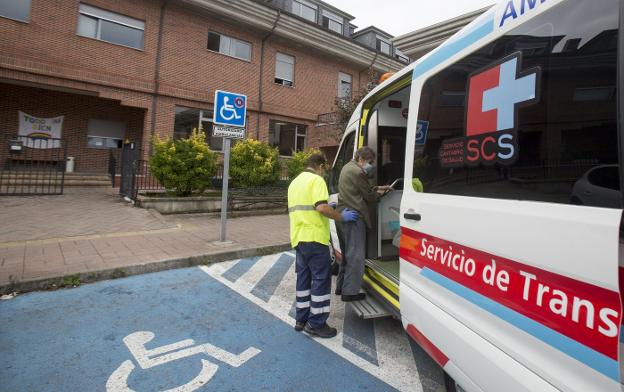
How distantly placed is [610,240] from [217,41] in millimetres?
15559

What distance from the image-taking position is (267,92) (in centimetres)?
1560

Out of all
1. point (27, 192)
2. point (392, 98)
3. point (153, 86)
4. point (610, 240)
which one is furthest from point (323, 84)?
point (610, 240)

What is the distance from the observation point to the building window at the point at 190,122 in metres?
Result: 13.7

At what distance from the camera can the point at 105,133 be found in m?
13.6

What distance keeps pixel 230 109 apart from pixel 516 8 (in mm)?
5084

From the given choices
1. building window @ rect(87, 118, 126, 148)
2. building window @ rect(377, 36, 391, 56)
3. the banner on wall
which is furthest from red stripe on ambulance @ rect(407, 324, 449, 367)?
building window @ rect(377, 36, 391, 56)

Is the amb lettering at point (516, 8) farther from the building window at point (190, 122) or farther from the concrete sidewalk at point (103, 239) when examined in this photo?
the building window at point (190, 122)

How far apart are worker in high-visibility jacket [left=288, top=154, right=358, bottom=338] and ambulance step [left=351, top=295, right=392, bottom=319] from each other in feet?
0.98

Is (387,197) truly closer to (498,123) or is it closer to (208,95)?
(498,123)

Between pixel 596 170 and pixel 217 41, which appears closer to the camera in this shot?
pixel 596 170

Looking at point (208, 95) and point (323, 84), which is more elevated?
point (323, 84)

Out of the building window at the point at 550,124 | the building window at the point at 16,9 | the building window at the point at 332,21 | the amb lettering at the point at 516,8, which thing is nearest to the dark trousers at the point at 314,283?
the building window at the point at 550,124

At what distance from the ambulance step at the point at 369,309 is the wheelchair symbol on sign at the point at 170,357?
3.17 ft

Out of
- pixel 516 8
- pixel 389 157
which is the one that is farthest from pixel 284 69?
pixel 516 8
